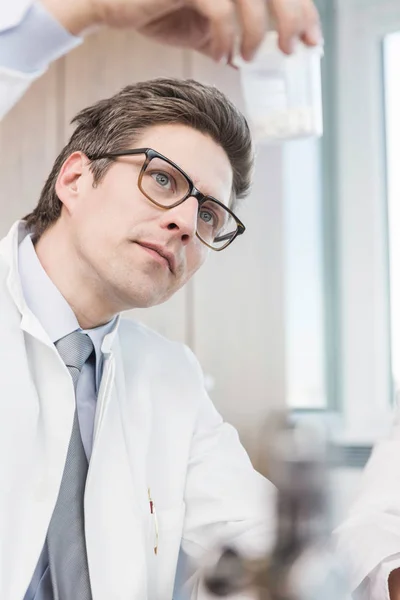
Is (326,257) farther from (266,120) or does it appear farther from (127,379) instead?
(127,379)

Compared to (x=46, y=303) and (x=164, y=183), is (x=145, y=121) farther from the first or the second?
(x=46, y=303)

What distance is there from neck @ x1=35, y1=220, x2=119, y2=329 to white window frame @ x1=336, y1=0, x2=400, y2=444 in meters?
1.27

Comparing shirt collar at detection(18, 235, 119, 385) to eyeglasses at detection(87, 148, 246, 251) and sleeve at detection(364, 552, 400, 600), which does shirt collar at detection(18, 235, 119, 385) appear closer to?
eyeglasses at detection(87, 148, 246, 251)

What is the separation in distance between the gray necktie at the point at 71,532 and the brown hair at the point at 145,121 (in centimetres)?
33

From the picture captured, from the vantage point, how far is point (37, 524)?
0.95 metres

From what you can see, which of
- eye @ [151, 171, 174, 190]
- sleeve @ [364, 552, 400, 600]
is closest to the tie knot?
eye @ [151, 171, 174, 190]

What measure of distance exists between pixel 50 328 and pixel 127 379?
0.77 feet

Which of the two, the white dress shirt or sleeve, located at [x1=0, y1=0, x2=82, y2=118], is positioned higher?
sleeve, located at [x1=0, y1=0, x2=82, y2=118]

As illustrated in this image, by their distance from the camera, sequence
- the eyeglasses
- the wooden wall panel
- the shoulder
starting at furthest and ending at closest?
the wooden wall panel, the shoulder, the eyeglasses

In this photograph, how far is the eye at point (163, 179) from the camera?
3.64ft

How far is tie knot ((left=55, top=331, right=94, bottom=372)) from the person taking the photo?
1.10m

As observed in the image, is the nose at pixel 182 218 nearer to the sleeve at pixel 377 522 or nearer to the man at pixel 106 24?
the man at pixel 106 24

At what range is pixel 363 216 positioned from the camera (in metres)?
2.28

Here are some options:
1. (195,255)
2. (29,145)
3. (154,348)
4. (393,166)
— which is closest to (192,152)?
(195,255)
